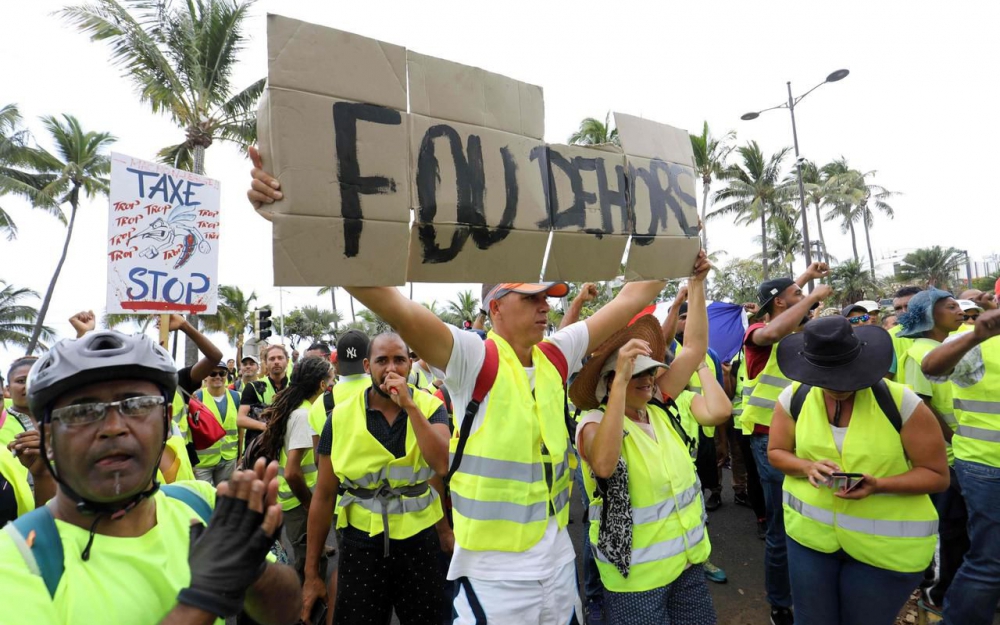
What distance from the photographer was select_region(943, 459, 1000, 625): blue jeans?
3051 millimetres

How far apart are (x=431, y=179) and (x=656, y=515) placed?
5.66 feet

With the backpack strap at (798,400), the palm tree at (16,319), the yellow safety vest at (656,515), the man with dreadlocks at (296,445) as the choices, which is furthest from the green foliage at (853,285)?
the palm tree at (16,319)

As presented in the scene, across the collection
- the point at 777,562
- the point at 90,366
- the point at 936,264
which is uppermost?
the point at 936,264

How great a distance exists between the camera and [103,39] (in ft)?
46.1

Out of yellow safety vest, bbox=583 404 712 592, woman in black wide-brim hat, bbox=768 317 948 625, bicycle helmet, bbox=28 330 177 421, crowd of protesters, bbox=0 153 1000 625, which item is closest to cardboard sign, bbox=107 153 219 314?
crowd of protesters, bbox=0 153 1000 625

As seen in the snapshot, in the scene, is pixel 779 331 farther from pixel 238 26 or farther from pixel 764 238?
pixel 764 238

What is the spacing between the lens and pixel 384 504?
287 centimetres

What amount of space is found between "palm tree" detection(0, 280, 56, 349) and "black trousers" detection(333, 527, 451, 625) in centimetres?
3478

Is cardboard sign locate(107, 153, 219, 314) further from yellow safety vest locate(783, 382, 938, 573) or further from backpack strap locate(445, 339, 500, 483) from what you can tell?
yellow safety vest locate(783, 382, 938, 573)

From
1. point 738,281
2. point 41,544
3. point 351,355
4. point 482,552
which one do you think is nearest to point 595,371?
point 482,552

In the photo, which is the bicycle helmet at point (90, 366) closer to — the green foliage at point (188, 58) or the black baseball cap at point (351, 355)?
the black baseball cap at point (351, 355)

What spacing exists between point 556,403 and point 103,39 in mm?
17528

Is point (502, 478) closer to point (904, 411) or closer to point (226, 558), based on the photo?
point (226, 558)

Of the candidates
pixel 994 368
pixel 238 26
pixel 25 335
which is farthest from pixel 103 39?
pixel 25 335
